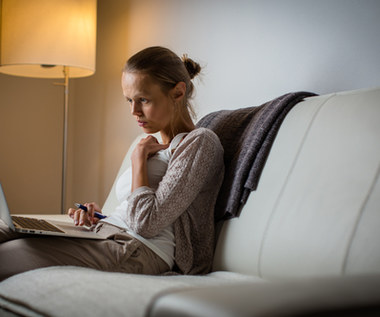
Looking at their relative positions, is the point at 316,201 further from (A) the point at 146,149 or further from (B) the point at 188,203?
(A) the point at 146,149

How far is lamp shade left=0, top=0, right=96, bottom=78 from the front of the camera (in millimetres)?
2635

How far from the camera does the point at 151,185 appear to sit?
4.89 feet

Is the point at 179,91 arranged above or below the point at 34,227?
above

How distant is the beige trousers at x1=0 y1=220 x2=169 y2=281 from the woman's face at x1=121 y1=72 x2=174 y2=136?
14.3 inches

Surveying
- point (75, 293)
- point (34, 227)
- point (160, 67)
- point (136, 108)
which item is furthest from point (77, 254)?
point (160, 67)

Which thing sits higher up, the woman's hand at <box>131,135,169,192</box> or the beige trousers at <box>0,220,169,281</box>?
the woman's hand at <box>131,135,169,192</box>

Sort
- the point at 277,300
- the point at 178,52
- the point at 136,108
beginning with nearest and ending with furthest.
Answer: the point at 277,300 → the point at 136,108 → the point at 178,52

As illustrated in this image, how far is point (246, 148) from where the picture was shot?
150 cm

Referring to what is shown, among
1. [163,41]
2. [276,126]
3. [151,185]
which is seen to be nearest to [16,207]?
[163,41]

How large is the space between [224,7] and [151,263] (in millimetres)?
1285

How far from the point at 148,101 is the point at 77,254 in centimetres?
52

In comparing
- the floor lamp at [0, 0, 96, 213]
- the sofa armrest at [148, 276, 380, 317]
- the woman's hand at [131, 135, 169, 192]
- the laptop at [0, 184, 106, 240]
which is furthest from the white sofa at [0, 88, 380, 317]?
the floor lamp at [0, 0, 96, 213]

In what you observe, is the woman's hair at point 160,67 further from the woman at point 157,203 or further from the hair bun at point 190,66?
the hair bun at point 190,66

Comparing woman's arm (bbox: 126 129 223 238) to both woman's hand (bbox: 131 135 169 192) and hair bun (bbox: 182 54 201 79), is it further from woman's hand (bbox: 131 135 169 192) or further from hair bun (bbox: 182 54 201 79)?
hair bun (bbox: 182 54 201 79)
